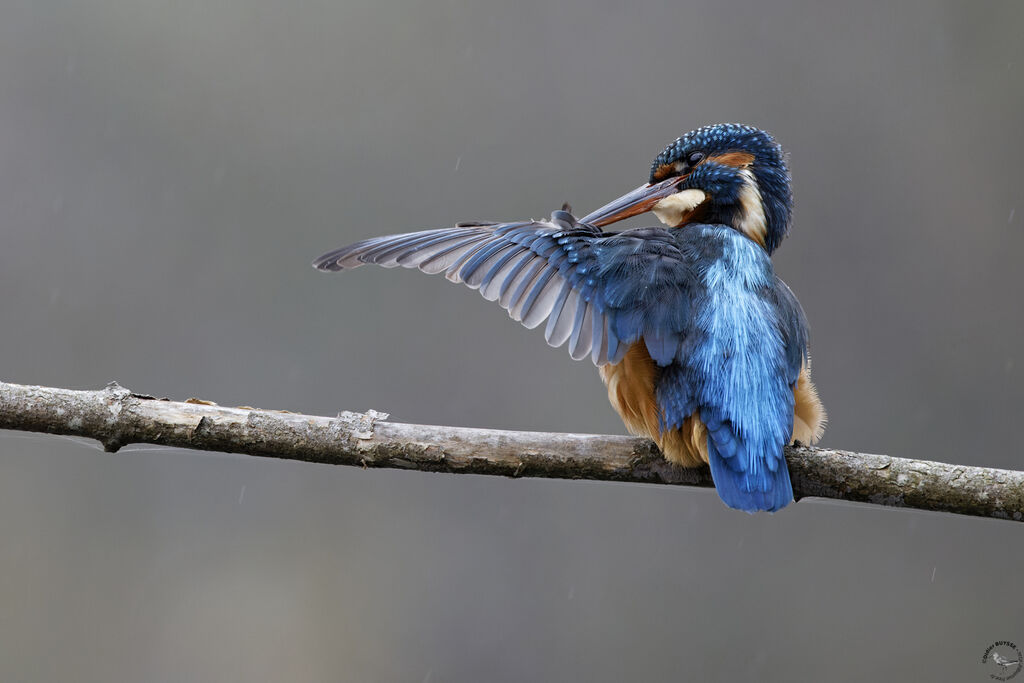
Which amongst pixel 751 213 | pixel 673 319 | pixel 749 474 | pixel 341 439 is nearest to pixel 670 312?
pixel 673 319

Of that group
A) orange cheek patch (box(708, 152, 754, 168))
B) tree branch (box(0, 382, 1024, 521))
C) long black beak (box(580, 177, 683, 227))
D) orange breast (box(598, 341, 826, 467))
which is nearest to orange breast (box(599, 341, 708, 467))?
orange breast (box(598, 341, 826, 467))

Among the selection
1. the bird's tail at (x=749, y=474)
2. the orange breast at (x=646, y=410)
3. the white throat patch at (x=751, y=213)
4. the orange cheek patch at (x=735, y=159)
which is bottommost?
the bird's tail at (x=749, y=474)

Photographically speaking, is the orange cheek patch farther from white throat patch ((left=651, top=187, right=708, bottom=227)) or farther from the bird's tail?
the bird's tail

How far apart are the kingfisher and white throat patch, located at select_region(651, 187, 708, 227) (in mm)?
103

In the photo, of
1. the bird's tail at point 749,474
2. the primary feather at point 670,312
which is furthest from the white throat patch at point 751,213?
the bird's tail at point 749,474

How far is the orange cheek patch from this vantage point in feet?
6.95

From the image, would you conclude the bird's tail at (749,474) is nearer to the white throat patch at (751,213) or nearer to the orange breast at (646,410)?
the orange breast at (646,410)

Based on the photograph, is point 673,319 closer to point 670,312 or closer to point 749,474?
point 670,312

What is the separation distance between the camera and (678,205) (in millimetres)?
2129

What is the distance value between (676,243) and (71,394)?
1.15 m

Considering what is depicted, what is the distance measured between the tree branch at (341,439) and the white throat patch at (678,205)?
2.29ft

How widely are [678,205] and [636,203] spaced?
0.10 meters

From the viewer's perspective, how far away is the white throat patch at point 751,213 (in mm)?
2070

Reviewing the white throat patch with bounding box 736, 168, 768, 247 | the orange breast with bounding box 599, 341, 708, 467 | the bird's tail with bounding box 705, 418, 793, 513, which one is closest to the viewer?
the bird's tail with bounding box 705, 418, 793, 513
